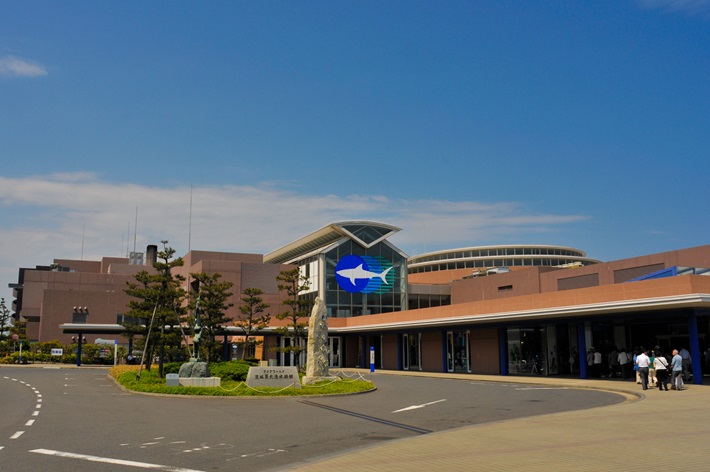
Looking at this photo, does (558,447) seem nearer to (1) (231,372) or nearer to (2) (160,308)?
(1) (231,372)

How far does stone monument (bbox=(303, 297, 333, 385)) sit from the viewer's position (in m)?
31.0

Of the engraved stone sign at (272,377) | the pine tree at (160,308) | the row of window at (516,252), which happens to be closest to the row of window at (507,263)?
the row of window at (516,252)

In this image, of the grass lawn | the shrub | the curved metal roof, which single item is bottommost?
the grass lawn

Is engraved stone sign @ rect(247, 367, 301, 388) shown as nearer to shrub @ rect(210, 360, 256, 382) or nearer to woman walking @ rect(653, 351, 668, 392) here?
shrub @ rect(210, 360, 256, 382)

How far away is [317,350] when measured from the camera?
31.5 m

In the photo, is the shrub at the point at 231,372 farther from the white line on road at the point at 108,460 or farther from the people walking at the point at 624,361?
the white line on road at the point at 108,460

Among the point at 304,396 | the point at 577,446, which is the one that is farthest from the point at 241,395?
the point at 577,446

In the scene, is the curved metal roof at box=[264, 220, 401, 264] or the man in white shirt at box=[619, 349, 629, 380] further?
the curved metal roof at box=[264, 220, 401, 264]

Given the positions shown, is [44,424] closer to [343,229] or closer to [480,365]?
[480,365]

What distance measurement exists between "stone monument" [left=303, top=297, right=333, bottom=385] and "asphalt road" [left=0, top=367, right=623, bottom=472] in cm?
522

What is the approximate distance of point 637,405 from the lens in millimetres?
18750

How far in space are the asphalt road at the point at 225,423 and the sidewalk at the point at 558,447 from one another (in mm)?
1080

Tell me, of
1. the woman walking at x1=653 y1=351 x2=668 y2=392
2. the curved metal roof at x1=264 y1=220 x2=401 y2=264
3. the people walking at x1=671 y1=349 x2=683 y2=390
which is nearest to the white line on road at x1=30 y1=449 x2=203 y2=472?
the woman walking at x1=653 y1=351 x2=668 y2=392

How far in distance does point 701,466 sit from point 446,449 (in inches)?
156
